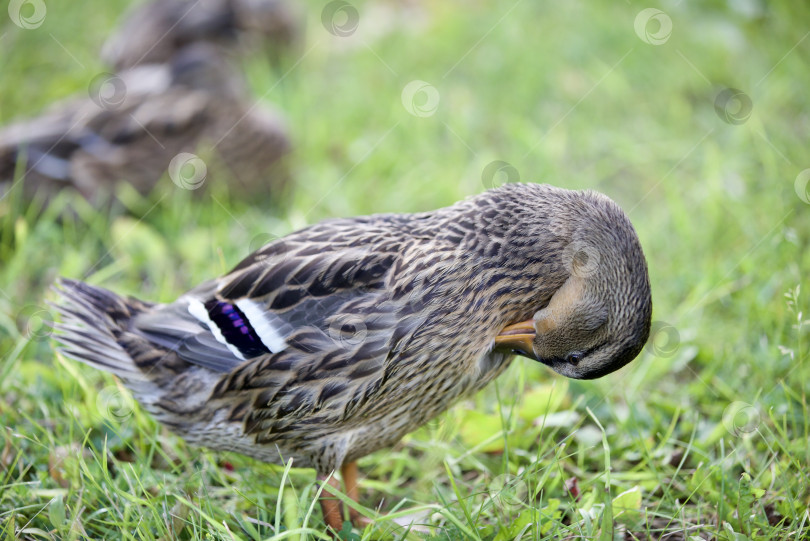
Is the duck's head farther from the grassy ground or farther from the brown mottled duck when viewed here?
the grassy ground

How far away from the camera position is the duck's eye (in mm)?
2777

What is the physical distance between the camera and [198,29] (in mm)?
7035

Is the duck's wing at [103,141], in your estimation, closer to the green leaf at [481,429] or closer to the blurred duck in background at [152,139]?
the blurred duck in background at [152,139]

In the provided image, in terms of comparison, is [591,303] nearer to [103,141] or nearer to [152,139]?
[152,139]

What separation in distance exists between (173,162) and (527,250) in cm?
339

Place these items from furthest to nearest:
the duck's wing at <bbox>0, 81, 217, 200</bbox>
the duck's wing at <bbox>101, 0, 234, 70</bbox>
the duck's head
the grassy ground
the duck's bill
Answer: the duck's wing at <bbox>101, 0, 234, 70</bbox>, the duck's wing at <bbox>0, 81, 217, 200</bbox>, the grassy ground, the duck's bill, the duck's head

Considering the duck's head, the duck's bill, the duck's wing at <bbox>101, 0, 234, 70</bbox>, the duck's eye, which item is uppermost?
the duck's head

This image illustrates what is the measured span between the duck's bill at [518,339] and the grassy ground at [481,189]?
30cm

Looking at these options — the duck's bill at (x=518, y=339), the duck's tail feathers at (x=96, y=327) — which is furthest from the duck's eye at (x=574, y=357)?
the duck's tail feathers at (x=96, y=327)

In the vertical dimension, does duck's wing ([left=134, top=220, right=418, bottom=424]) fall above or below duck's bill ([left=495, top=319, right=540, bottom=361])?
below

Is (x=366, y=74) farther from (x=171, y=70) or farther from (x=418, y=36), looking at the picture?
(x=171, y=70)

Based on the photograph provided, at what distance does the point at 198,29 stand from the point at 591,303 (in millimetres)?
5563

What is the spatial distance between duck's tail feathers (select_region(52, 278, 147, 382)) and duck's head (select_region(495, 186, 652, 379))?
1.65 m

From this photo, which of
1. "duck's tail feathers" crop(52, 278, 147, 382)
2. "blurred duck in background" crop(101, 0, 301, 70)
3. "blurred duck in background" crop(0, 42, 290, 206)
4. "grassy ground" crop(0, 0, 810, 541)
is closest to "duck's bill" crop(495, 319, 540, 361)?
"grassy ground" crop(0, 0, 810, 541)
